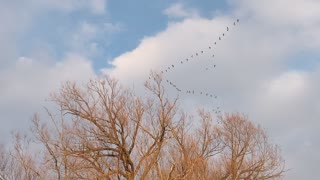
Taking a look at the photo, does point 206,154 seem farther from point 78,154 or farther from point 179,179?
point 78,154

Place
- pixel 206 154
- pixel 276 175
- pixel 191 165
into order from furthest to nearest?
pixel 276 175 → pixel 206 154 → pixel 191 165

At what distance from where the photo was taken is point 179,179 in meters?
21.7

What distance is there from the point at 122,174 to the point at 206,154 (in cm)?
869

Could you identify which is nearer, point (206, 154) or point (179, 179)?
point (179, 179)

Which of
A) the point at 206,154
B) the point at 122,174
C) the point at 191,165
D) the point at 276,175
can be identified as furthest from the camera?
the point at 276,175

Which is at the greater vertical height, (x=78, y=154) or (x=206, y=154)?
(x=206, y=154)

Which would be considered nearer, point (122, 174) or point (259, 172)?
point (122, 174)

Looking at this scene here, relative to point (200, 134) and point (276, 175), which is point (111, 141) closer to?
point (200, 134)

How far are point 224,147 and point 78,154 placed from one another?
13.4 m

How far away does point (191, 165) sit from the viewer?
74.6 feet

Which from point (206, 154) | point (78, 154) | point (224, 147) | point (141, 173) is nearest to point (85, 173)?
point (78, 154)

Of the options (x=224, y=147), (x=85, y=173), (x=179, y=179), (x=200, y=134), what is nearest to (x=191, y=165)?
(x=179, y=179)

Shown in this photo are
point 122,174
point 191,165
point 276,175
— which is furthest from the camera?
point 276,175

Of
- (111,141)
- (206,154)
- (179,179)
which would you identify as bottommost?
(179,179)
